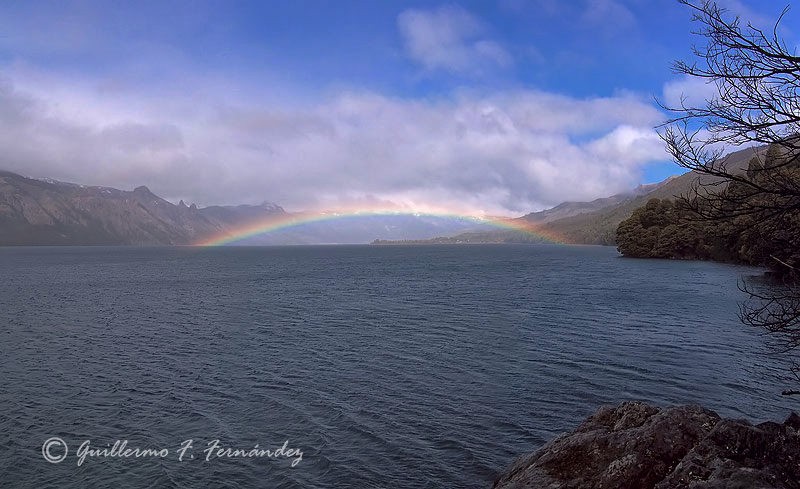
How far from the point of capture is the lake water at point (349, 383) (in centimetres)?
1867

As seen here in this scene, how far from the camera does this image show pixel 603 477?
11125 millimetres

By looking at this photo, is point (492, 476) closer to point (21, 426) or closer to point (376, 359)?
point (376, 359)

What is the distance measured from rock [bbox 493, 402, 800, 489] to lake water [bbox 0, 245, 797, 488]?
15.1ft

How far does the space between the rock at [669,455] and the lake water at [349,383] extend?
Result: 4.61 m

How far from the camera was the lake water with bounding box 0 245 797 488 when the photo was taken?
1867cm

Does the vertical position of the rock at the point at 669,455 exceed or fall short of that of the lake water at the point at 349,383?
it exceeds it

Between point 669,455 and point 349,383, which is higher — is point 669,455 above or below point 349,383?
above

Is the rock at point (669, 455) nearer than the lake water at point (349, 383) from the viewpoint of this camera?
Yes

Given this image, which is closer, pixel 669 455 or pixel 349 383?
pixel 669 455

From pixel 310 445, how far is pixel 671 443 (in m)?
14.0

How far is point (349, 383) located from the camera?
28.4 metres

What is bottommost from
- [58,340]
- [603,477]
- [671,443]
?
[58,340]

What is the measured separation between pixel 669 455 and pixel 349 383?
19937 millimetres

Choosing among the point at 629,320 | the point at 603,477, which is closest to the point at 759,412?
the point at 603,477
